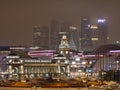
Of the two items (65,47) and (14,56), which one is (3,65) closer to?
(14,56)

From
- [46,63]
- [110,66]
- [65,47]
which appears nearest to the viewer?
[110,66]

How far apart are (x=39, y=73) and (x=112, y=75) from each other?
60.9 meters

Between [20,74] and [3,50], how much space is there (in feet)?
117

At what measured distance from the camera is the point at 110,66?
90312mm

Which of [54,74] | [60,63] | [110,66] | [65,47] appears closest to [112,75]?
[110,66]

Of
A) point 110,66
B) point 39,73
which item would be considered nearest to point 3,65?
point 39,73

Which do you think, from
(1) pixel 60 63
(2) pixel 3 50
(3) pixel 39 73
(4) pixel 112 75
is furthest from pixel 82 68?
(4) pixel 112 75

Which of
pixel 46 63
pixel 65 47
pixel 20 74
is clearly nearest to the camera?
pixel 20 74

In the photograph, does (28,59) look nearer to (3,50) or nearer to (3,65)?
(3,65)

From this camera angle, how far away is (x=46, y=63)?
131 meters

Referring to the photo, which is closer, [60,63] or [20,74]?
[20,74]

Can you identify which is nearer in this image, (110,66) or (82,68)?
(110,66)

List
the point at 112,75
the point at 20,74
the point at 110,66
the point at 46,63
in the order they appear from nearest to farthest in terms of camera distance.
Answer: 1. the point at 112,75
2. the point at 110,66
3. the point at 20,74
4. the point at 46,63

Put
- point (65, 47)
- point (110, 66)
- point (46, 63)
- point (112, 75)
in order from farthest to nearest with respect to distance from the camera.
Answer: point (65, 47), point (46, 63), point (110, 66), point (112, 75)
